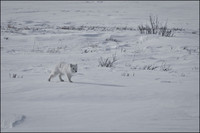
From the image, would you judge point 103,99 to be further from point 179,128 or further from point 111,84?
point 179,128

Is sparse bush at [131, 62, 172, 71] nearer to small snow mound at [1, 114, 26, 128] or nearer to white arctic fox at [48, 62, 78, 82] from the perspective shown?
white arctic fox at [48, 62, 78, 82]

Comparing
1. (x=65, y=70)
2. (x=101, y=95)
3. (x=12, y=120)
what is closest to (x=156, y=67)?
(x=65, y=70)

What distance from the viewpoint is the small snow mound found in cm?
410

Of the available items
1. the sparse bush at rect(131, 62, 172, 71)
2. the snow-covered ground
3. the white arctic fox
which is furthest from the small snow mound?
the sparse bush at rect(131, 62, 172, 71)

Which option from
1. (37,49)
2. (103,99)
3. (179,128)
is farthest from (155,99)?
(37,49)

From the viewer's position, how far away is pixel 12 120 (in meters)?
4.23

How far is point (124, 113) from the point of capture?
4.76m

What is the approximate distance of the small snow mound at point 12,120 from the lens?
4101mm

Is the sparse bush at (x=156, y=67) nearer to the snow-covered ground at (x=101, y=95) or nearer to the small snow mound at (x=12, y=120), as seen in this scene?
the snow-covered ground at (x=101, y=95)

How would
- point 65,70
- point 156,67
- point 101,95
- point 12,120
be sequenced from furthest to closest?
point 156,67 < point 65,70 < point 101,95 < point 12,120

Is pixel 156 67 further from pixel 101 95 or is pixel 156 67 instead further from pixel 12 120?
pixel 12 120

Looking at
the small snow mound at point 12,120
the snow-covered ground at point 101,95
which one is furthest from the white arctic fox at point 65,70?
the small snow mound at point 12,120

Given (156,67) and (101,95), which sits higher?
(156,67)

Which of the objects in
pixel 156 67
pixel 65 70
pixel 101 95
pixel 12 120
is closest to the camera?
pixel 12 120
